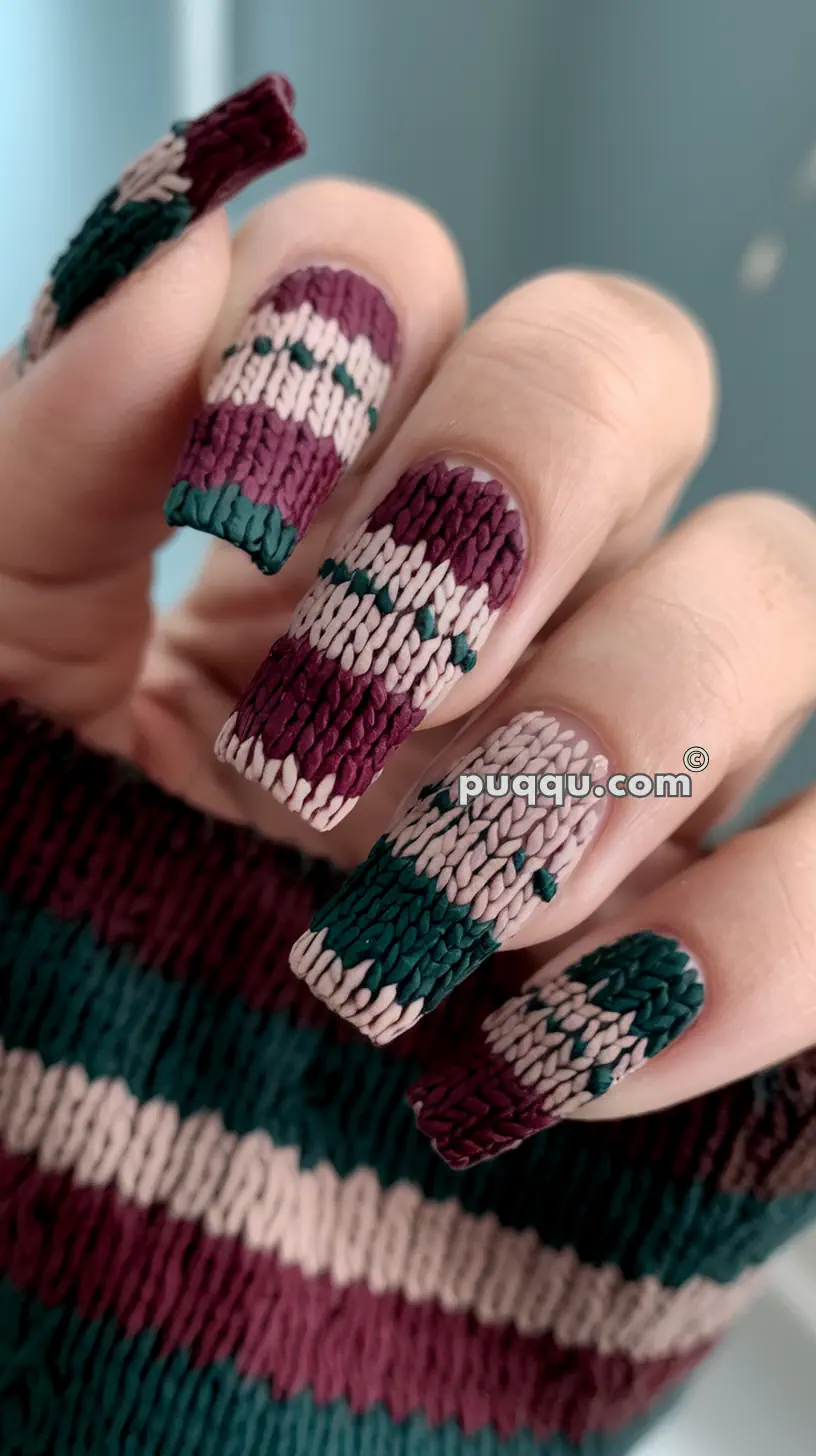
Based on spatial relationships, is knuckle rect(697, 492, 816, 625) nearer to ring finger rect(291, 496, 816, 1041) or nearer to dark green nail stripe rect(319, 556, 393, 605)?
ring finger rect(291, 496, 816, 1041)

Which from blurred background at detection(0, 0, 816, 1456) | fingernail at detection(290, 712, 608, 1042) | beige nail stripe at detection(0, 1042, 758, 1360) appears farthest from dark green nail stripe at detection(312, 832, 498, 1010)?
blurred background at detection(0, 0, 816, 1456)

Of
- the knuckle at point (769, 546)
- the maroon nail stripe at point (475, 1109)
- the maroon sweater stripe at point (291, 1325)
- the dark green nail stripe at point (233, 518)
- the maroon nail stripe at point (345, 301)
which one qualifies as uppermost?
the knuckle at point (769, 546)

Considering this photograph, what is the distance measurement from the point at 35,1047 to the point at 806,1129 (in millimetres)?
236

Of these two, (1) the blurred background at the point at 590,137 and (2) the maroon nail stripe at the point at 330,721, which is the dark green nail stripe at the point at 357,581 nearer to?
(2) the maroon nail stripe at the point at 330,721

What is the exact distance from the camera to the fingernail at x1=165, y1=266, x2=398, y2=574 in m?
0.27

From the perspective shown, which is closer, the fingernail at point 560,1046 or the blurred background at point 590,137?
the fingernail at point 560,1046

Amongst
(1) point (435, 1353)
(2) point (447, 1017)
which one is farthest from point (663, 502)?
(1) point (435, 1353)

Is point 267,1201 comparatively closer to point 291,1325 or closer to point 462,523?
point 291,1325

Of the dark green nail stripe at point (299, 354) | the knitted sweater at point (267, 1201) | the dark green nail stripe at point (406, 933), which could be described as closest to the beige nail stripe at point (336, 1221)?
the knitted sweater at point (267, 1201)

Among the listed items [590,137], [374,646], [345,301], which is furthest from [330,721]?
[590,137]

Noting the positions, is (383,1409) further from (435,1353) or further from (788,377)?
(788,377)

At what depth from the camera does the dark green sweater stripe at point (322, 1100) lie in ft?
1.13

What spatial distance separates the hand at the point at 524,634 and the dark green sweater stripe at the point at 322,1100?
0.06 meters

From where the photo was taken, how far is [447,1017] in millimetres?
360
